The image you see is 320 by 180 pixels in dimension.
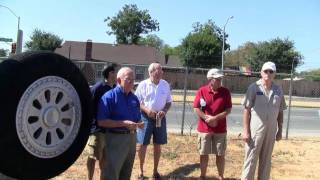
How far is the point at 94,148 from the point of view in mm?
6730

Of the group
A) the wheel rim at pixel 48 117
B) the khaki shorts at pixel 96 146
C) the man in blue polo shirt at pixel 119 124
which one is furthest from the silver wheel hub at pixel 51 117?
the khaki shorts at pixel 96 146

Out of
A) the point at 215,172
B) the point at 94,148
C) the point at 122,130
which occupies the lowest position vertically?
the point at 215,172

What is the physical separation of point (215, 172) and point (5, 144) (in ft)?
18.6

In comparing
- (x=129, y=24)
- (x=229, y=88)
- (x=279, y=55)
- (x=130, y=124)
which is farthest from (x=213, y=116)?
(x=129, y=24)

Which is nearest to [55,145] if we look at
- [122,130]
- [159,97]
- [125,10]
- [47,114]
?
[47,114]

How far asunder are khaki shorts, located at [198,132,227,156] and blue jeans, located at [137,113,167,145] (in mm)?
681

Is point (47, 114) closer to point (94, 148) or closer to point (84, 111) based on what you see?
point (84, 111)

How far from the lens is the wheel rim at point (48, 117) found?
3756 mm

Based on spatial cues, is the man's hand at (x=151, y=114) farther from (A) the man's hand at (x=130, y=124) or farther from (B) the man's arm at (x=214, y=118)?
(A) the man's hand at (x=130, y=124)

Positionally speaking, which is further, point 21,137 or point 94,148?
point 94,148

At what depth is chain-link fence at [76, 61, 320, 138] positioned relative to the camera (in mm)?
14095

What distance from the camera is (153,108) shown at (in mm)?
8094

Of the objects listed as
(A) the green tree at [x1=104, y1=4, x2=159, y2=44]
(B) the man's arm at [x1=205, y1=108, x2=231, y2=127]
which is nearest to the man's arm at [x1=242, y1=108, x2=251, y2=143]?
(B) the man's arm at [x1=205, y1=108, x2=231, y2=127]

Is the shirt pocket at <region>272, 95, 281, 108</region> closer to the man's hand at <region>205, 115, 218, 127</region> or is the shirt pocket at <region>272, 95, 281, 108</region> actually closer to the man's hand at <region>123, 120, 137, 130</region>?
the man's hand at <region>205, 115, 218, 127</region>
